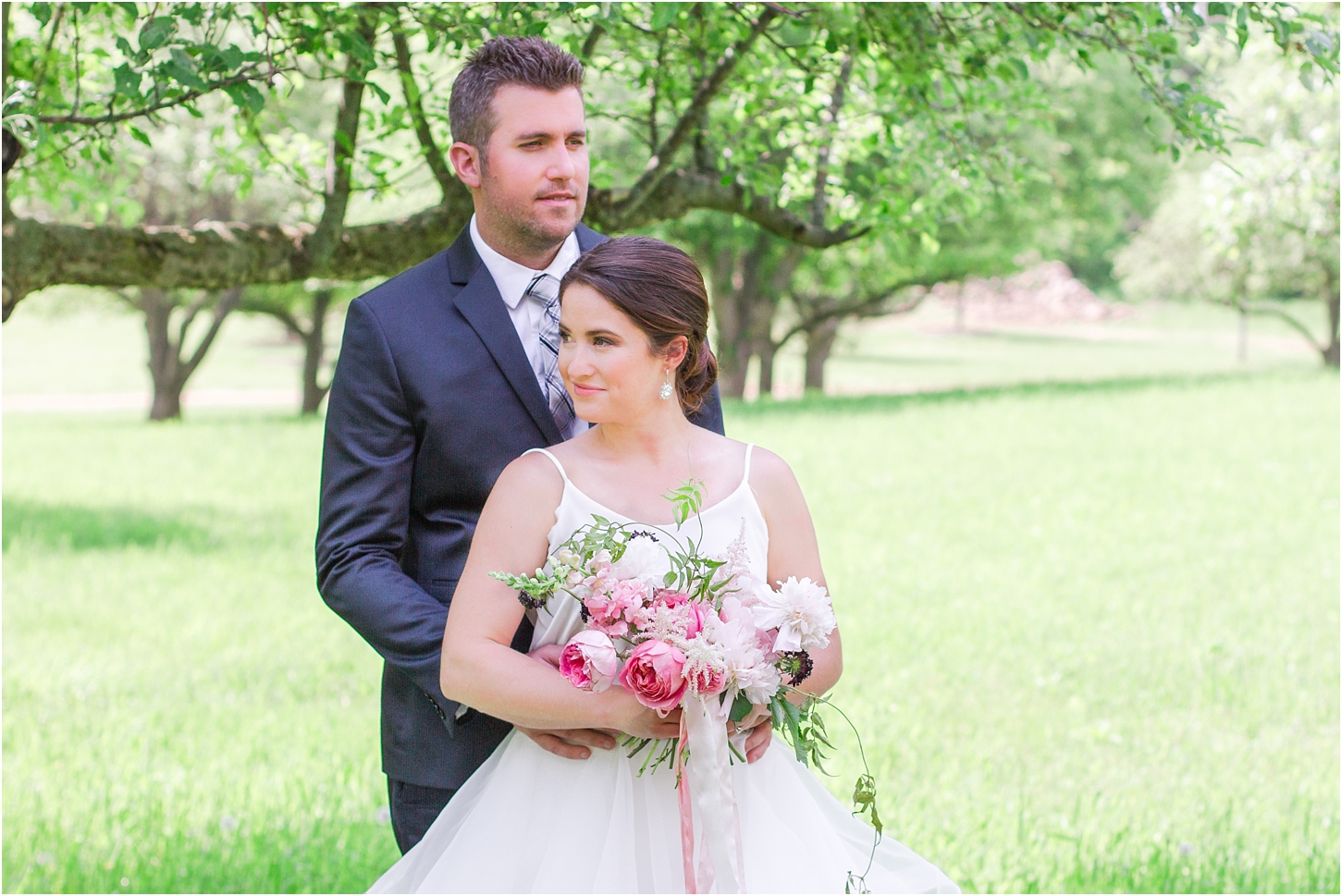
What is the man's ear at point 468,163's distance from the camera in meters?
2.70

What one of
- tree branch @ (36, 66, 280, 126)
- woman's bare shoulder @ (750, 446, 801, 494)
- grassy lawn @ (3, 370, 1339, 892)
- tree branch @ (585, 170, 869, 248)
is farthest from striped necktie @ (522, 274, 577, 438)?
grassy lawn @ (3, 370, 1339, 892)

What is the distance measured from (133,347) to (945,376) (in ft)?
119

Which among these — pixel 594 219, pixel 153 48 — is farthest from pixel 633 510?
pixel 594 219

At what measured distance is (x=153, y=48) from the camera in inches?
134

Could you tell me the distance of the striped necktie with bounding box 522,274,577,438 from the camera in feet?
9.09

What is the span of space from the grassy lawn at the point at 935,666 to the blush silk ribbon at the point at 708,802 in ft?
8.32

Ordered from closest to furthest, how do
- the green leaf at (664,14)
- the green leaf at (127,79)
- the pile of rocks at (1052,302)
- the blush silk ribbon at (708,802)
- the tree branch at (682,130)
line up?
the blush silk ribbon at (708,802), the green leaf at (664,14), the green leaf at (127,79), the tree branch at (682,130), the pile of rocks at (1052,302)

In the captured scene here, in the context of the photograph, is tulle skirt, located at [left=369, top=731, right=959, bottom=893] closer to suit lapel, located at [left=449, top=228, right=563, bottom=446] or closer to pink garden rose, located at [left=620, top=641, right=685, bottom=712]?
pink garden rose, located at [left=620, top=641, right=685, bottom=712]

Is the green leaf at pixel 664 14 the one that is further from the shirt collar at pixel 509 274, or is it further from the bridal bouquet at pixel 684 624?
the bridal bouquet at pixel 684 624

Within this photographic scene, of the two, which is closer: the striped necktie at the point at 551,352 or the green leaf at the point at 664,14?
the striped necktie at the point at 551,352

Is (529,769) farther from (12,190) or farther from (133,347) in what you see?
(133,347)

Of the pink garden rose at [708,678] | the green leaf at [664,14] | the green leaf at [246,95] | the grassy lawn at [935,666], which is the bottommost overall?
the grassy lawn at [935,666]

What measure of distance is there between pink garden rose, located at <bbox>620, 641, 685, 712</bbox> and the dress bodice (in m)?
0.32

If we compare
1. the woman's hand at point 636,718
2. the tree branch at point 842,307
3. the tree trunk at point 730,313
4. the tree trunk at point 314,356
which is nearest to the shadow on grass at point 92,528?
the woman's hand at point 636,718
